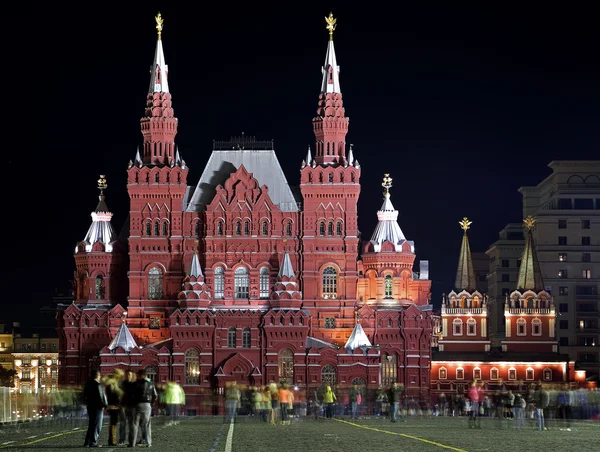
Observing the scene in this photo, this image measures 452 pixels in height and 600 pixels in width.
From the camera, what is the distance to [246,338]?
135m

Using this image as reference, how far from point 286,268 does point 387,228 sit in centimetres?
1338

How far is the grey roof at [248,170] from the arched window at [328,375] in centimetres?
1603

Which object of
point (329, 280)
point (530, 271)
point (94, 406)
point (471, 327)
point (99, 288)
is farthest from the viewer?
point (530, 271)

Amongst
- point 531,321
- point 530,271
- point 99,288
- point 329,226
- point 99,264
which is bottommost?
point 531,321

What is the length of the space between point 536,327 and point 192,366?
53984 millimetres

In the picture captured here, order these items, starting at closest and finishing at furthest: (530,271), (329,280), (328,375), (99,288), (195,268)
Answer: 1. (328,375)
2. (195,268)
3. (329,280)
4. (99,288)
5. (530,271)

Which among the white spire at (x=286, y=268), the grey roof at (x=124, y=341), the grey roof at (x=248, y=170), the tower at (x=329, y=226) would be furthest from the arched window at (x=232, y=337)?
the grey roof at (x=248, y=170)

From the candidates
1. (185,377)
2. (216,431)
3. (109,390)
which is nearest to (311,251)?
(185,377)

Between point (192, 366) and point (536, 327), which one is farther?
point (536, 327)

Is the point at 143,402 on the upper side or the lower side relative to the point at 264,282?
lower

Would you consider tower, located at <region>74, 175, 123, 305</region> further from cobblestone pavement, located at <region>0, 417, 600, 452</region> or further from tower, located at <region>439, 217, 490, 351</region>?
cobblestone pavement, located at <region>0, 417, 600, 452</region>


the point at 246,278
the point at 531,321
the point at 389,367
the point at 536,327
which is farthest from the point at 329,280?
the point at 536,327

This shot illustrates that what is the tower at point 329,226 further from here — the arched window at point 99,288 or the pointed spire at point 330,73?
the arched window at point 99,288

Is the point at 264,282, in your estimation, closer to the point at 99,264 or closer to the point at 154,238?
the point at 154,238
